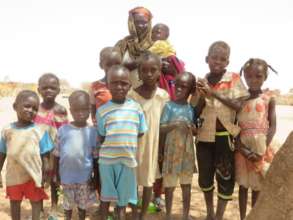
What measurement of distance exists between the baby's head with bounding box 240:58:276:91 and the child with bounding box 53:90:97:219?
153 centimetres

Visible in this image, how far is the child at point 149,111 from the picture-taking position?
3.60 m

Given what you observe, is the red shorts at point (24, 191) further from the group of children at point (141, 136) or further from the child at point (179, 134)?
the child at point (179, 134)

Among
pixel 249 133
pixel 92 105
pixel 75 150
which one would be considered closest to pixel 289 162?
pixel 249 133

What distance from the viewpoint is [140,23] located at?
409 centimetres

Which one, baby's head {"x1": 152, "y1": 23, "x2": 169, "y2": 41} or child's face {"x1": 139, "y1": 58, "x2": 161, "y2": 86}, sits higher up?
baby's head {"x1": 152, "y1": 23, "x2": 169, "y2": 41}

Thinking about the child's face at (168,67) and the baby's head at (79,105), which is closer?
the baby's head at (79,105)

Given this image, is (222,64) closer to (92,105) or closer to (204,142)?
(204,142)

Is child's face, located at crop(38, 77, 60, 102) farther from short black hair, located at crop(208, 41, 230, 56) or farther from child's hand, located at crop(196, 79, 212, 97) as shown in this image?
short black hair, located at crop(208, 41, 230, 56)

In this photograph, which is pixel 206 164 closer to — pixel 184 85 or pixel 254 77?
pixel 184 85

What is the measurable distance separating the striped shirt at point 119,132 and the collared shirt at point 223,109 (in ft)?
2.52

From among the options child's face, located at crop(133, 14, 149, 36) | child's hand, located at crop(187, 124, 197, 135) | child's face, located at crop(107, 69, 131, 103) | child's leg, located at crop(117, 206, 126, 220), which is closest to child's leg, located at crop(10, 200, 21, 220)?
child's leg, located at crop(117, 206, 126, 220)

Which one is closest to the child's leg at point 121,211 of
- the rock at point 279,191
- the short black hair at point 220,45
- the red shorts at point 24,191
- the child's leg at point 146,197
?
the child's leg at point 146,197

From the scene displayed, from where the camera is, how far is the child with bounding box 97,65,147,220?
341 centimetres

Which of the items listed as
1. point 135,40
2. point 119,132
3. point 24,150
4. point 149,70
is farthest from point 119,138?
point 135,40
